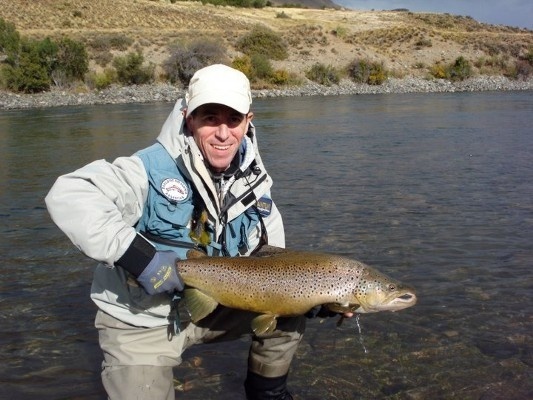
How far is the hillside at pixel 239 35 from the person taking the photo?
157 ft

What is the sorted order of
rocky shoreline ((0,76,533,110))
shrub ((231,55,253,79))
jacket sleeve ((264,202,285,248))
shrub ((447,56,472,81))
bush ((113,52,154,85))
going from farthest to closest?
1. shrub ((447,56,472,81))
2. shrub ((231,55,253,79))
3. bush ((113,52,154,85))
4. rocky shoreline ((0,76,533,110))
5. jacket sleeve ((264,202,285,248))

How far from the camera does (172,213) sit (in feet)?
10.8

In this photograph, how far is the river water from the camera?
427 cm

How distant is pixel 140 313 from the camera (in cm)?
325

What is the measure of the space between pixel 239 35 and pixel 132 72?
1644 centimetres

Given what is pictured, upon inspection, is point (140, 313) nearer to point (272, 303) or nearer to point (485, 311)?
point (272, 303)

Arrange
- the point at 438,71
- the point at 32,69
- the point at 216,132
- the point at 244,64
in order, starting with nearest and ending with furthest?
the point at 216,132 < the point at 32,69 < the point at 244,64 < the point at 438,71

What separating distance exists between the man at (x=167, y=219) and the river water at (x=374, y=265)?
919 mm

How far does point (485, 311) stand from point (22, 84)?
33829mm

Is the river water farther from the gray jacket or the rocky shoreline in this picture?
the rocky shoreline

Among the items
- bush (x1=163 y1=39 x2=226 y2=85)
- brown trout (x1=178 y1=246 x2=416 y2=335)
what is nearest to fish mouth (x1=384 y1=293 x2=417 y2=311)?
brown trout (x1=178 y1=246 x2=416 y2=335)

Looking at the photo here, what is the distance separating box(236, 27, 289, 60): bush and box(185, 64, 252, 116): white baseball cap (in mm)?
43691

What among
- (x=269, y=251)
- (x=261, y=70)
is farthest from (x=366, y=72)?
(x=269, y=251)

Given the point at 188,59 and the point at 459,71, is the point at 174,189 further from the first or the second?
the point at 459,71
